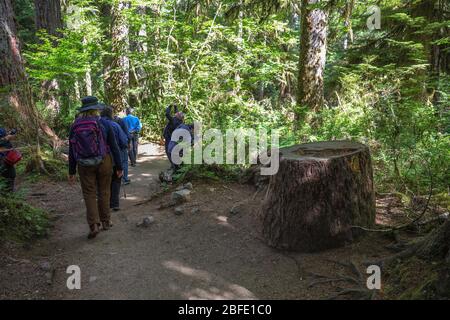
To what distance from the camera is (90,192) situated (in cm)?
566

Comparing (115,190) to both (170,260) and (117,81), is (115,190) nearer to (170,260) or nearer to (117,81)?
(170,260)

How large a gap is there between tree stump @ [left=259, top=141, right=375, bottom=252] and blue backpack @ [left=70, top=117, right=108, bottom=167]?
9.60 feet

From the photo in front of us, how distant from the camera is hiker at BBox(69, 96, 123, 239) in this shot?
5465 mm

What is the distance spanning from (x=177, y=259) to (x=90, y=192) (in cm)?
189

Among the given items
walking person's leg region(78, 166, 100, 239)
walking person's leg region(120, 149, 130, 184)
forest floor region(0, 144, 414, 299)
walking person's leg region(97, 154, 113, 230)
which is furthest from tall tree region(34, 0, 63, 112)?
walking person's leg region(78, 166, 100, 239)

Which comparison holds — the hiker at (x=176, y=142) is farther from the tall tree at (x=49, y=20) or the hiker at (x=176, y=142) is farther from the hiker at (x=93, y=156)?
the tall tree at (x=49, y=20)

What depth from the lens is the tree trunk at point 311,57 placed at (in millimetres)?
9688

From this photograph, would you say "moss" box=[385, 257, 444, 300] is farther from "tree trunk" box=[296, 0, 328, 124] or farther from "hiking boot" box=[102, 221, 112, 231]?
"tree trunk" box=[296, 0, 328, 124]

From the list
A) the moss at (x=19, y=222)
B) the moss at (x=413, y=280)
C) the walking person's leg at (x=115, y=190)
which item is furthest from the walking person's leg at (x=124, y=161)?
the moss at (x=413, y=280)

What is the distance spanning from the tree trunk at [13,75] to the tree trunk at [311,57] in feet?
25.4

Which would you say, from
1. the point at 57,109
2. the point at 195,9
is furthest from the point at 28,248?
the point at 57,109
